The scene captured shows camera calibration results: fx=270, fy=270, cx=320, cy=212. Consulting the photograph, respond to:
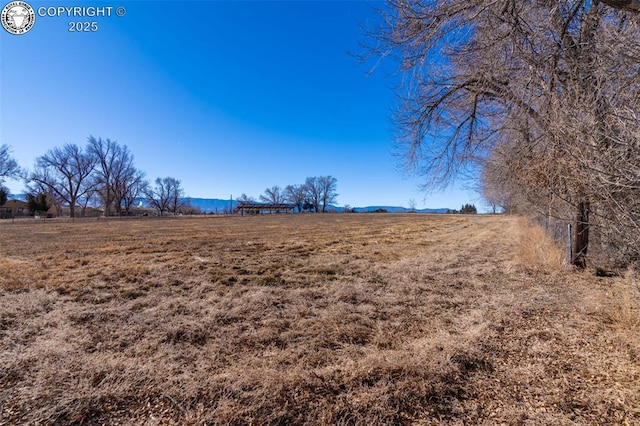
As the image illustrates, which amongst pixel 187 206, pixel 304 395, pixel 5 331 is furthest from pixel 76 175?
pixel 304 395

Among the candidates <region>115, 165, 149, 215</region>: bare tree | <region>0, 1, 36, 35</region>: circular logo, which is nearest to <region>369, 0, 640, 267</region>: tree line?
<region>0, 1, 36, 35</region>: circular logo

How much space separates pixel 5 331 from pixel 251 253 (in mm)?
6467

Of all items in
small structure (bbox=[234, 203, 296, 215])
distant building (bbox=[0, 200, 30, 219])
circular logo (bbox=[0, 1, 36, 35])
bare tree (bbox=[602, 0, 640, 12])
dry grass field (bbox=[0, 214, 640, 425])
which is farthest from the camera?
small structure (bbox=[234, 203, 296, 215])

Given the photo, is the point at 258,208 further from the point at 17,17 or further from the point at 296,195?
the point at 17,17

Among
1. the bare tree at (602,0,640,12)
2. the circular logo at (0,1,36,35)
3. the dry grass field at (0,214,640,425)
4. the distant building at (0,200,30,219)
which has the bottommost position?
the dry grass field at (0,214,640,425)

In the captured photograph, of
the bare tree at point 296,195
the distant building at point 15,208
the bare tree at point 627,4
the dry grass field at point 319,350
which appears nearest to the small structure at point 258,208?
the bare tree at point 296,195

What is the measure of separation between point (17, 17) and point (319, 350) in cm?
1164

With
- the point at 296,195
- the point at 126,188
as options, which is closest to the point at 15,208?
the point at 126,188

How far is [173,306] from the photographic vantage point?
14.1 ft

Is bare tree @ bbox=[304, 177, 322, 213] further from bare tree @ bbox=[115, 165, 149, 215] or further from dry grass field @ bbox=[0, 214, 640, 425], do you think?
dry grass field @ bbox=[0, 214, 640, 425]

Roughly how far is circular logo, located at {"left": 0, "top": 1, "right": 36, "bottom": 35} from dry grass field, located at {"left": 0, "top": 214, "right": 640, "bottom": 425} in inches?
270

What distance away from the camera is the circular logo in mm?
7336

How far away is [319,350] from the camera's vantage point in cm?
294

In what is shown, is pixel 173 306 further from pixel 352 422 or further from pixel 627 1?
pixel 627 1
